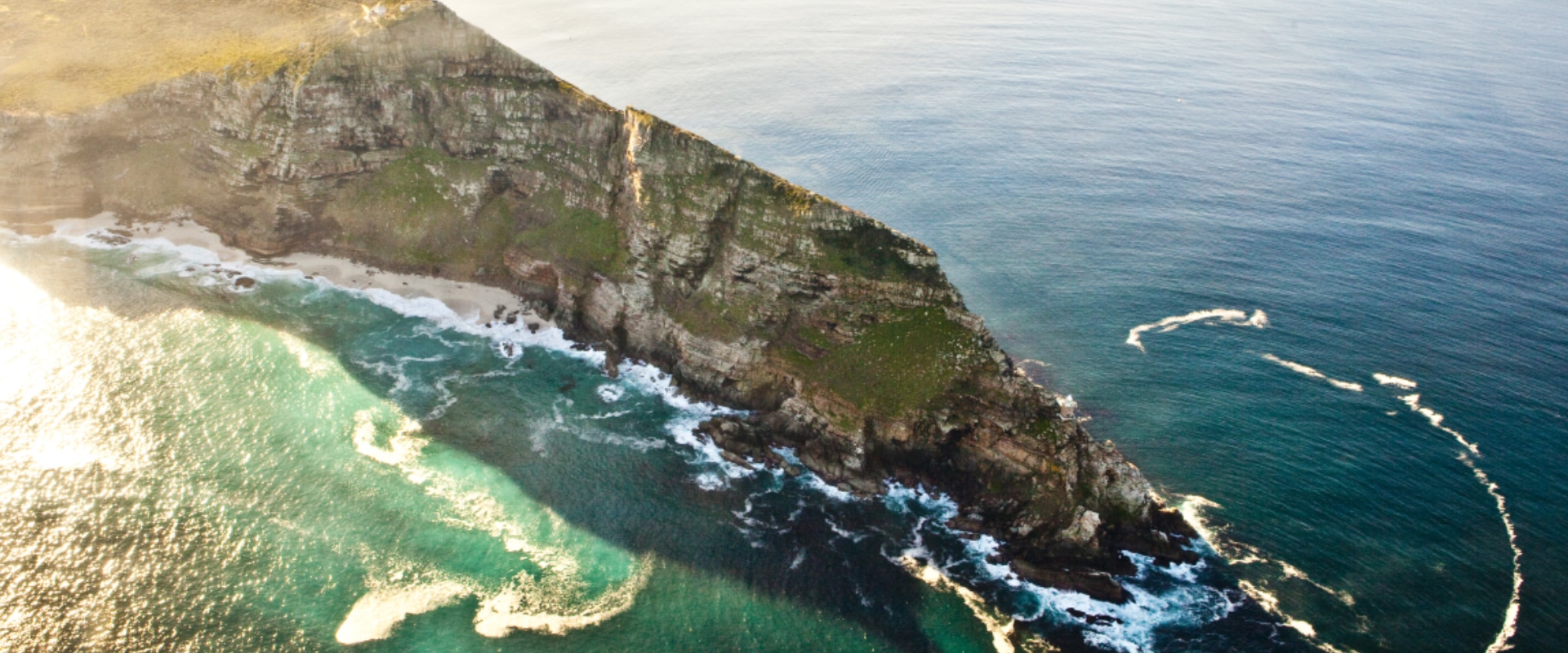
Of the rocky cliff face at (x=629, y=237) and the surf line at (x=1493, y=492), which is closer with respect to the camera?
the surf line at (x=1493, y=492)

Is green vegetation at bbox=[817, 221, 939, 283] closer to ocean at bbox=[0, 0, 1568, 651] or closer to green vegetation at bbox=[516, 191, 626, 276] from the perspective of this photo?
ocean at bbox=[0, 0, 1568, 651]

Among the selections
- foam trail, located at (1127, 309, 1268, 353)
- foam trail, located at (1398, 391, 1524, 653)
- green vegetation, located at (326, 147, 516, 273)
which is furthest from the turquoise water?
foam trail, located at (1127, 309, 1268, 353)

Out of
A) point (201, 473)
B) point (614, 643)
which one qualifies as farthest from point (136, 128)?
point (614, 643)

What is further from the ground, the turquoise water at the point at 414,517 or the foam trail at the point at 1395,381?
the foam trail at the point at 1395,381

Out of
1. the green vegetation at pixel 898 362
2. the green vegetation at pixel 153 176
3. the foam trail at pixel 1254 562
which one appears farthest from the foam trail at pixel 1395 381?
the green vegetation at pixel 153 176

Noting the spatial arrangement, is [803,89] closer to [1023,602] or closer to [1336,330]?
[1336,330]

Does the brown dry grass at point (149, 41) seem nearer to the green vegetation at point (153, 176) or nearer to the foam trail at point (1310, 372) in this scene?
the green vegetation at point (153, 176)

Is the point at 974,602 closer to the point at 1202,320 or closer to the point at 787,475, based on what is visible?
the point at 787,475
